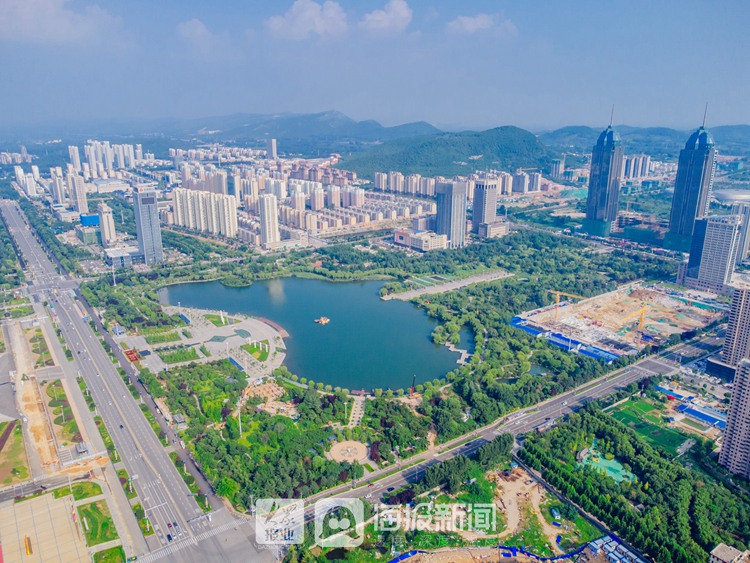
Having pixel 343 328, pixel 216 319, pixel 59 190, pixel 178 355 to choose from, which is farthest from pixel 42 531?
pixel 59 190

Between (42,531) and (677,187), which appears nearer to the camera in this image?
(42,531)

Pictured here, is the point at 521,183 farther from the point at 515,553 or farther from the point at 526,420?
the point at 515,553

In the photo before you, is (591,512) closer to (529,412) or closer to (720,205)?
(529,412)

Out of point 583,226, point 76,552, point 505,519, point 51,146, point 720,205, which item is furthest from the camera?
point 51,146

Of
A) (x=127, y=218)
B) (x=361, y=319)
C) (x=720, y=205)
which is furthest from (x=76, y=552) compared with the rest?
(x=720, y=205)

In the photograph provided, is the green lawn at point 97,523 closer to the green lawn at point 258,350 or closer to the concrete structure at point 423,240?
the green lawn at point 258,350

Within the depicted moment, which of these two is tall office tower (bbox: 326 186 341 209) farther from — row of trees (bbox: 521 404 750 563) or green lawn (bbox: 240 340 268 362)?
row of trees (bbox: 521 404 750 563)

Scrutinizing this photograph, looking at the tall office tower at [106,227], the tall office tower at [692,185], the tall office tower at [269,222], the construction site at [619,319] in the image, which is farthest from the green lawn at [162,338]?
the tall office tower at [692,185]
